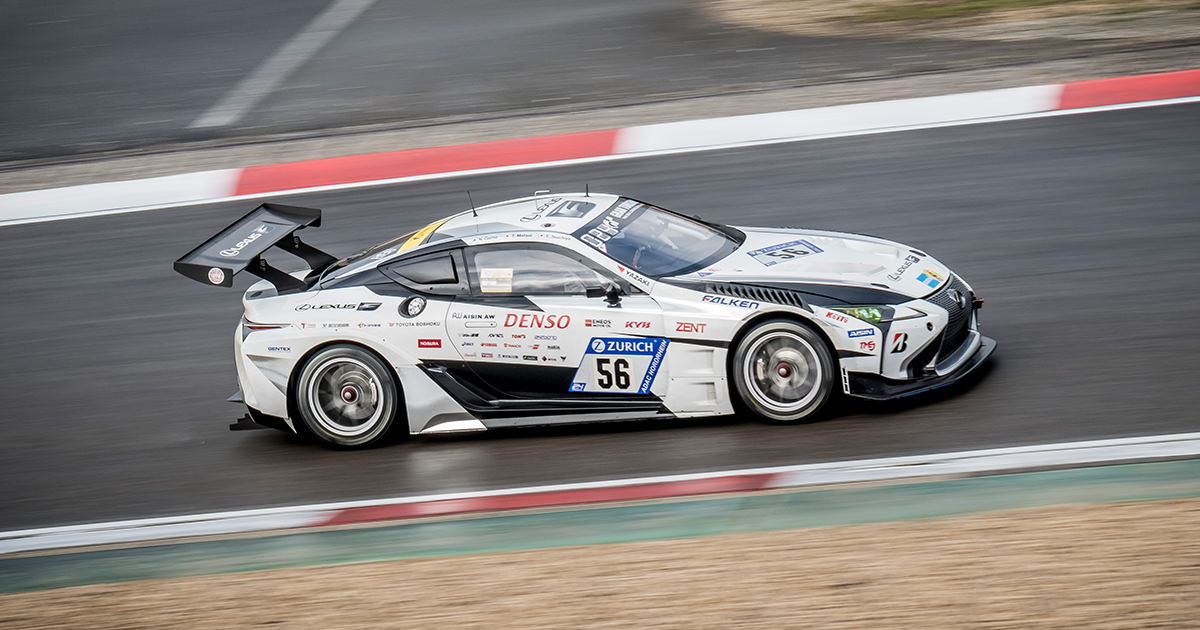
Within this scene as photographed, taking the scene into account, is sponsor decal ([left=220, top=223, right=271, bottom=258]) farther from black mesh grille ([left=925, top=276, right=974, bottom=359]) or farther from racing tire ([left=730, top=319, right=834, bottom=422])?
black mesh grille ([left=925, top=276, right=974, bottom=359])

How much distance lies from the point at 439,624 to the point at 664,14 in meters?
15.1

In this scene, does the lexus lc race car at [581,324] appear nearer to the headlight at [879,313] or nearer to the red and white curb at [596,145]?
the headlight at [879,313]

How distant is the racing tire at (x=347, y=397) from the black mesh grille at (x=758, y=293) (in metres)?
2.16

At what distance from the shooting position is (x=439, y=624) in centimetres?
554

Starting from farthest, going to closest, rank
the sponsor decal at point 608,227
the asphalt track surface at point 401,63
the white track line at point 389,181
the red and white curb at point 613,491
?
the asphalt track surface at point 401,63 < the white track line at point 389,181 < the sponsor decal at point 608,227 < the red and white curb at point 613,491

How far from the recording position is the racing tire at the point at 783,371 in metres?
7.25

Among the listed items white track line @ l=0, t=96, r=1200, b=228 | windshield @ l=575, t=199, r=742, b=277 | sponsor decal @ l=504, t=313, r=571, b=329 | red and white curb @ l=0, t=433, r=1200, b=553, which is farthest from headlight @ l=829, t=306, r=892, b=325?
white track line @ l=0, t=96, r=1200, b=228

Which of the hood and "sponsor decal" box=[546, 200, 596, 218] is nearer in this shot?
the hood

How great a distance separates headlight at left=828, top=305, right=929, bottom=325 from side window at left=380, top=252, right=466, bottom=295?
2374 millimetres

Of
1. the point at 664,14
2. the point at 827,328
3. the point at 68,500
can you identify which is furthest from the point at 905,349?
the point at 664,14

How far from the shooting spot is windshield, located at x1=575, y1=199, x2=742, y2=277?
775cm

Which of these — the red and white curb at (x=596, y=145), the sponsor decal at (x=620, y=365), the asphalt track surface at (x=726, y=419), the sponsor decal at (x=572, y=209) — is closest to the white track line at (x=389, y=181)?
the red and white curb at (x=596, y=145)

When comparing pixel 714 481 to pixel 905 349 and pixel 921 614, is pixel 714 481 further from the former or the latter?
pixel 921 614

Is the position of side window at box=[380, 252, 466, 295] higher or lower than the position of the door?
higher
